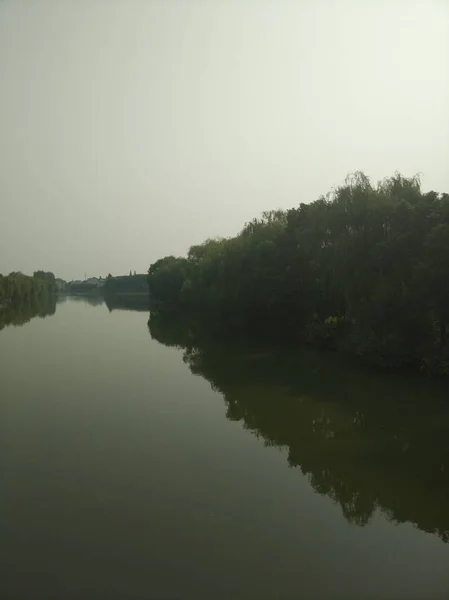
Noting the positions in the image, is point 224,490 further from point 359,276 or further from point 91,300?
point 91,300

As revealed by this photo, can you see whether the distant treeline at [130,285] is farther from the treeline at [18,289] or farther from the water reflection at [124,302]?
the treeline at [18,289]

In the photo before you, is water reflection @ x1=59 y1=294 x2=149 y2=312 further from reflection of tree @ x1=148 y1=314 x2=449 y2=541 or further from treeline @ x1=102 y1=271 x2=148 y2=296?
reflection of tree @ x1=148 y1=314 x2=449 y2=541

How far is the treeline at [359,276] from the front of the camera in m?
19.4

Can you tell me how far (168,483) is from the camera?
9.48 m

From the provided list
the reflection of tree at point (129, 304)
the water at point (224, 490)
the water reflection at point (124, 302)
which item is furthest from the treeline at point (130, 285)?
the water at point (224, 490)

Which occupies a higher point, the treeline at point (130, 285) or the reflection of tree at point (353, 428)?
the treeline at point (130, 285)

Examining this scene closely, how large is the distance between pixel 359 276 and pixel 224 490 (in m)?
16.8

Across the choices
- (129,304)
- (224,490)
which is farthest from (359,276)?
(129,304)

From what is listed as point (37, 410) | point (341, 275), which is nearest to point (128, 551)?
point (37, 410)

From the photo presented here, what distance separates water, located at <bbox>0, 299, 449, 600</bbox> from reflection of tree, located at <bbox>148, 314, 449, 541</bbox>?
0.05 metres

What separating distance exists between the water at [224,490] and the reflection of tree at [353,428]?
0.05 meters

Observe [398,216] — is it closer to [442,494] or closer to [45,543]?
[442,494]

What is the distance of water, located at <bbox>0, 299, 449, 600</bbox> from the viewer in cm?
663

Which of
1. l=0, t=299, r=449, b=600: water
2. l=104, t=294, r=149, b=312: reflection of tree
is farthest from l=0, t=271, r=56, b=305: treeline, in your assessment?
l=0, t=299, r=449, b=600: water
